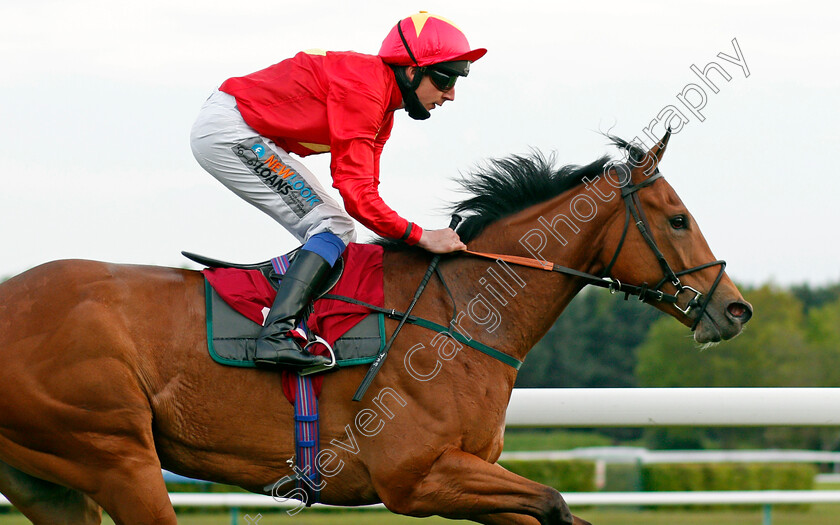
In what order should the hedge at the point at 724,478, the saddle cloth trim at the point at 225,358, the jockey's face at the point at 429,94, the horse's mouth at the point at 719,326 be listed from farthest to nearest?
1. the hedge at the point at 724,478
2. the jockey's face at the point at 429,94
3. the horse's mouth at the point at 719,326
4. the saddle cloth trim at the point at 225,358

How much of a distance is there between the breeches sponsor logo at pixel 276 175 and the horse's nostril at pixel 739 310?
1757 mm

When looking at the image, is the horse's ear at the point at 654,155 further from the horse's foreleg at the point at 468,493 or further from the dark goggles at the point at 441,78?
the horse's foreleg at the point at 468,493

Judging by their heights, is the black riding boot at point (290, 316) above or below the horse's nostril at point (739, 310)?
below

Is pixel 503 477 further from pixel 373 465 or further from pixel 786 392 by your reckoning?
pixel 786 392

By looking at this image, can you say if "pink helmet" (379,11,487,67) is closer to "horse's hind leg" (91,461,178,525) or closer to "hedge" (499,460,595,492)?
"horse's hind leg" (91,461,178,525)

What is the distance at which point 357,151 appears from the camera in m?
3.55

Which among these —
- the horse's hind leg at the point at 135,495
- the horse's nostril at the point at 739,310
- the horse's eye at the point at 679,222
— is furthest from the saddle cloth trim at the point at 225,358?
the horse's nostril at the point at 739,310

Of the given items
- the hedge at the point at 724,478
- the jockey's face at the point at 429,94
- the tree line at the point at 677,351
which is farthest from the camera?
the tree line at the point at 677,351

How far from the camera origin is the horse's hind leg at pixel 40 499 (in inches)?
147

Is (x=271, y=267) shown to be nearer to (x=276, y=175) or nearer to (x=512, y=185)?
(x=276, y=175)

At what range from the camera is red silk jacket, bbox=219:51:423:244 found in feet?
11.6

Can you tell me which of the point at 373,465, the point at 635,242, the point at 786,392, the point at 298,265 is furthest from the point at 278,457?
the point at 786,392

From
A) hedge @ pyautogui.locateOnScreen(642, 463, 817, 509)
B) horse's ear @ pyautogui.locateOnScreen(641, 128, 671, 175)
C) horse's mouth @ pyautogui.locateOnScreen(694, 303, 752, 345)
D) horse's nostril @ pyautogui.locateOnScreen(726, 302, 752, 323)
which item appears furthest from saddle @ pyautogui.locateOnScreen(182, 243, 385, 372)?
hedge @ pyautogui.locateOnScreen(642, 463, 817, 509)

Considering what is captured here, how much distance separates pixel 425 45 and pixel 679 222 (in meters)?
1.28
